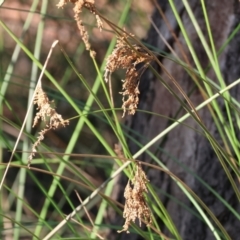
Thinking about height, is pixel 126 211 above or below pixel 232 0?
below

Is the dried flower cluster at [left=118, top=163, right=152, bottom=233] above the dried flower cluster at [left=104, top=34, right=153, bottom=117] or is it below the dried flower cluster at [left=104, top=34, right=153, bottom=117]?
below

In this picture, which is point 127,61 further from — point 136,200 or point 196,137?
point 196,137

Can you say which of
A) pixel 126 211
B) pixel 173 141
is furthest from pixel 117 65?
pixel 173 141

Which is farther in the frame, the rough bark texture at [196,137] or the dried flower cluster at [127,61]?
the rough bark texture at [196,137]

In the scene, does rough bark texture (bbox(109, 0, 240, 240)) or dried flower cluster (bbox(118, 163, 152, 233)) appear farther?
rough bark texture (bbox(109, 0, 240, 240))

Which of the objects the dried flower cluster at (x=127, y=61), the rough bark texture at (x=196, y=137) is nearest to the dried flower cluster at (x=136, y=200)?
the dried flower cluster at (x=127, y=61)

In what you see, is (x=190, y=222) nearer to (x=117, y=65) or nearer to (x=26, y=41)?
(x=117, y=65)

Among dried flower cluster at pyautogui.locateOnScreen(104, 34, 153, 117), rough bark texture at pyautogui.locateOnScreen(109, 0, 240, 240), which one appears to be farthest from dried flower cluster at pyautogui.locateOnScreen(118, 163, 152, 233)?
rough bark texture at pyautogui.locateOnScreen(109, 0, 240, 240)

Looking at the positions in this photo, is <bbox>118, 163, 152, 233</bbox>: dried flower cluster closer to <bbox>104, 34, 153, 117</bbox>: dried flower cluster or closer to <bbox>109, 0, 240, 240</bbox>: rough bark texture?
<bbox>104, 34, 153, 117</bbox>: dried flower cluster

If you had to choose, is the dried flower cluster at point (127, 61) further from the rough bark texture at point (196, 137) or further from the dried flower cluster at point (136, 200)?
the rough bark texture at point (196, 137)

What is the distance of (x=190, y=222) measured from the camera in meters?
1.34

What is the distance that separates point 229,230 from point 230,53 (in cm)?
35

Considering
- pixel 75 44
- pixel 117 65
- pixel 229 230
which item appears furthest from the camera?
pixel 75 44

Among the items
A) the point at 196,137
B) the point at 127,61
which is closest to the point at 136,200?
the point at 127,61
